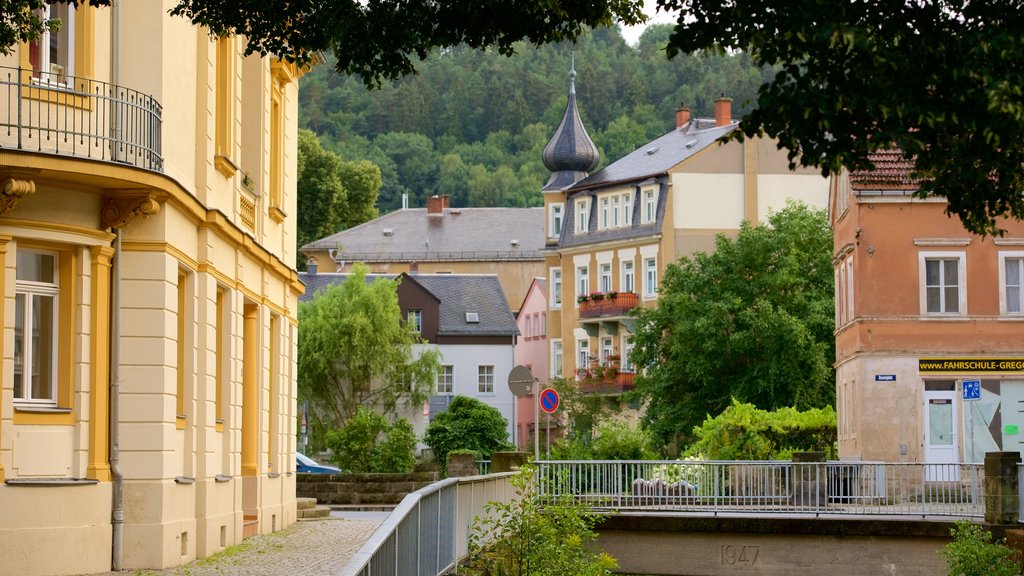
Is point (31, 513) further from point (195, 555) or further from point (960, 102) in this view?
point (960, 102)

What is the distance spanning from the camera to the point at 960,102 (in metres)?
9.66

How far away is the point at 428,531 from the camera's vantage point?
589 inches

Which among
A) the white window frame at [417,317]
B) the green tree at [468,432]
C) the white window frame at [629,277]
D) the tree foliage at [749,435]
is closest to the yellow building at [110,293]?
the tree foliage at [749,435]

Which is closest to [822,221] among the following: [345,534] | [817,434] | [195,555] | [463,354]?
[817,434]

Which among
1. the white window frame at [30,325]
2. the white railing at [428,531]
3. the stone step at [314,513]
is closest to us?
the white railing at [428,531]

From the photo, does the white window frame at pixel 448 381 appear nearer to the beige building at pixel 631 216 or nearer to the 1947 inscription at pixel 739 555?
the beige building at pixel 631 216

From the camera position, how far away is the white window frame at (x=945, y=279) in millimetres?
41062

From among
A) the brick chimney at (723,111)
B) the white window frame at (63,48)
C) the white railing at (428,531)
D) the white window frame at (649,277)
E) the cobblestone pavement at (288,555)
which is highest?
the brick chimney at (723,111)

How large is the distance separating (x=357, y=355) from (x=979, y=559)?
54.4 metres

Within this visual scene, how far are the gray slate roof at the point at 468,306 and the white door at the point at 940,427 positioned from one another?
158 ft

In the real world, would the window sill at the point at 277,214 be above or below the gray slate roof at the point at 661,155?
below

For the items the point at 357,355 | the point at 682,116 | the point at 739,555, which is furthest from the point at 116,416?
the point at 682,116

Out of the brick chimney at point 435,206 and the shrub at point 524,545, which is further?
the brick chimney at point 435,206

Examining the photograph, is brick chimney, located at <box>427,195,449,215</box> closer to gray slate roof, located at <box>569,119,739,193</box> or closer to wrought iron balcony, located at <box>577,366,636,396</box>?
gray slate roof, located at <box>569,119,739,193</box>
